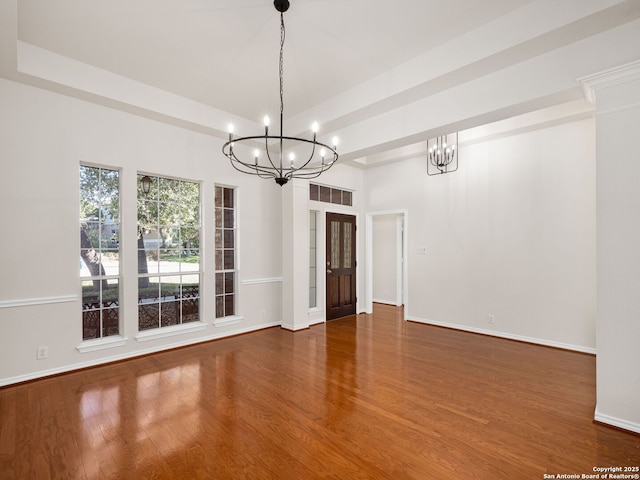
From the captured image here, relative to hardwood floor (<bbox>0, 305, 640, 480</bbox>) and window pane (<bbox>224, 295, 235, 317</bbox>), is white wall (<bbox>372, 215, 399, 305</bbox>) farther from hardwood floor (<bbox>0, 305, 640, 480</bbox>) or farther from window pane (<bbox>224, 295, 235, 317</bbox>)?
window pane (<bbox>224, 295, 235, 317</bbox>)

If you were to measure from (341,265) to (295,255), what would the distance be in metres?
1.34

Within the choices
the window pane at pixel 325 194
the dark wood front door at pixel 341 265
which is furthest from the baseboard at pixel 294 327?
the window pane at pixel 325 194

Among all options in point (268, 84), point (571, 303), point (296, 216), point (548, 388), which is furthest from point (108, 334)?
point (571, 303)

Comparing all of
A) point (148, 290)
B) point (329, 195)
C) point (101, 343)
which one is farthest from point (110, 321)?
point (329, 195)

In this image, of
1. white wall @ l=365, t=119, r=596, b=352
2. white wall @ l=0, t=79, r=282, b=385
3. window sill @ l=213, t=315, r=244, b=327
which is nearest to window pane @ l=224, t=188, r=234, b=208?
white wall @ l=0, t=79, r=282, b=385

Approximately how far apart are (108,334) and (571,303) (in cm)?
616

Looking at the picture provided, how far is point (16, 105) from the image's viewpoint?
3.26m

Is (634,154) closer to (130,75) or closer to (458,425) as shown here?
(458,425)

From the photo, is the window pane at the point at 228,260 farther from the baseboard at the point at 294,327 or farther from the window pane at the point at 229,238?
the baseboard at the point at 294,327

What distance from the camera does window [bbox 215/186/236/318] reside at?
5000 millimetres

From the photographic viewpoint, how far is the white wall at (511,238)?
4258 millimetres

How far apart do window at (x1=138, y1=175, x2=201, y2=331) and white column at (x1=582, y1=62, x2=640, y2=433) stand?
463 cm

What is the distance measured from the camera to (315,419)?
262 centimetres

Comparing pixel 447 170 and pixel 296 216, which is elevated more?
pixel 447 170
